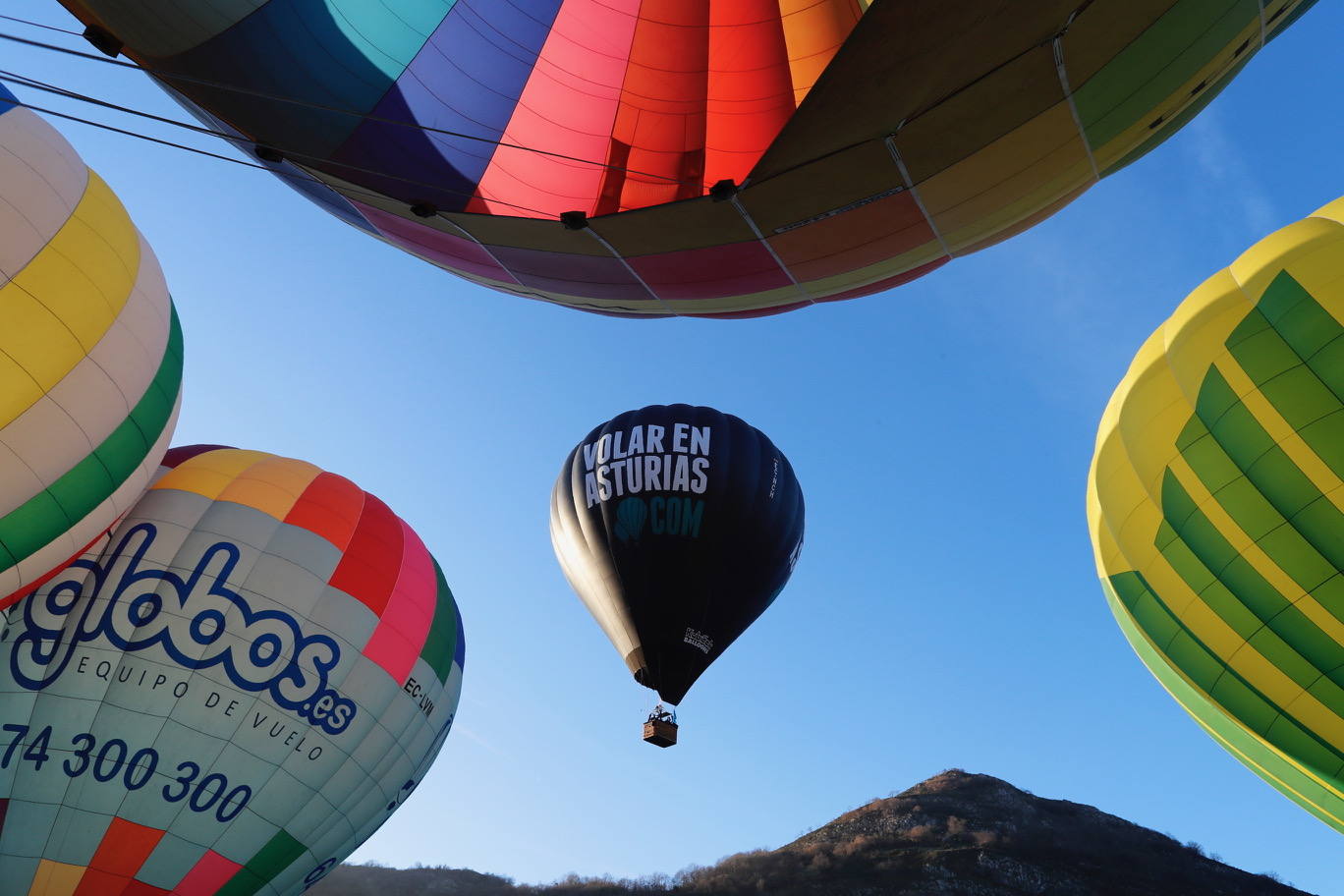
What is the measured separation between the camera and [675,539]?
13555 millimetres

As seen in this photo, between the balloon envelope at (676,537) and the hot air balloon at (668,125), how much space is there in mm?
6610

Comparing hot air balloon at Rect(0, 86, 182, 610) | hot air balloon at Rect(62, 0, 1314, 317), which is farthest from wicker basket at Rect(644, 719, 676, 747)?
hot air balloon at Rect(62, 0, 1314, 317)

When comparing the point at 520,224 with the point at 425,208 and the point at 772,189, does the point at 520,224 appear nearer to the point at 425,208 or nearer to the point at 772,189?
the point at 425,208

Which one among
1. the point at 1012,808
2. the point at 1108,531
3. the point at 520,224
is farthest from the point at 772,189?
the point at 1012,808

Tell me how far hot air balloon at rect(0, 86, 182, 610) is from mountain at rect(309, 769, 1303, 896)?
2854 cm

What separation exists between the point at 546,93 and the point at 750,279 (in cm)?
177

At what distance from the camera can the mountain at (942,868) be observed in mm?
33094

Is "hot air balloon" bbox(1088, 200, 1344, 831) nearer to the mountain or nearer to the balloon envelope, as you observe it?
the balloon envelope

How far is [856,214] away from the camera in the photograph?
5656 millimetres

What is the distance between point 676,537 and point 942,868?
984 inches

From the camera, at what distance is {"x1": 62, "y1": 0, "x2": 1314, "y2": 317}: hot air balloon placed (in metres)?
5.05

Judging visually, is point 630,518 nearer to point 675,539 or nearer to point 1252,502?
point 675,539

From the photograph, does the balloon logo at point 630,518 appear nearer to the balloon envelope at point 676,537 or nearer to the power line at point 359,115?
the balloon envelope at point 676,537

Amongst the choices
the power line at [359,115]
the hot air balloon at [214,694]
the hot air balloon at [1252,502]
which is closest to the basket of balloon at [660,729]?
the hot air balloon at [214,694]
